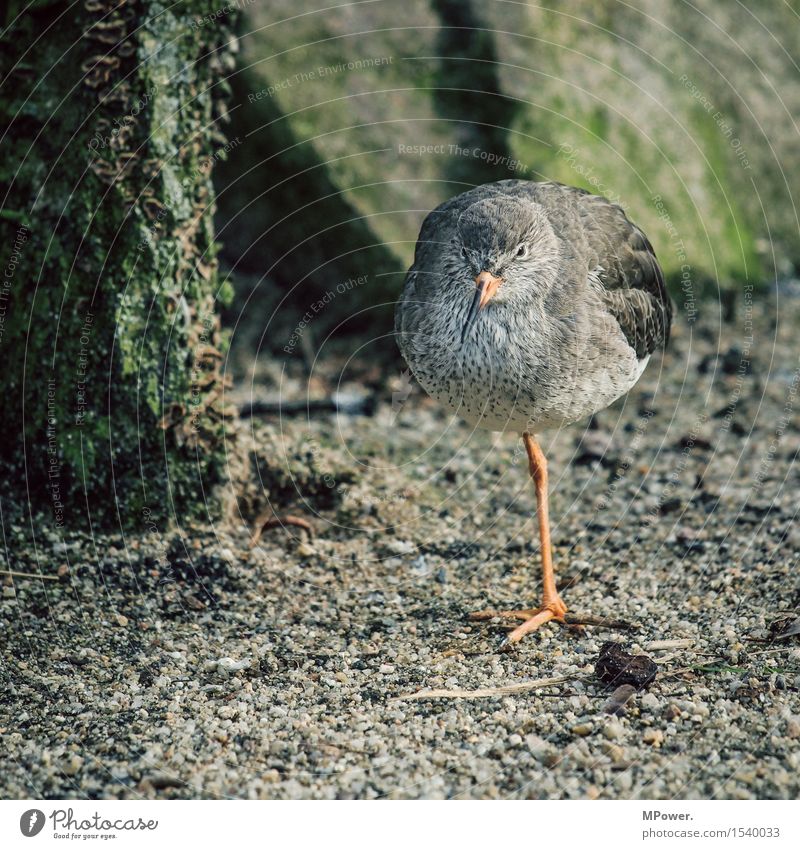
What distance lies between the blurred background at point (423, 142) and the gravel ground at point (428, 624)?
1.47 meters

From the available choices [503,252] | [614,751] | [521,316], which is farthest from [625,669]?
[503,252]

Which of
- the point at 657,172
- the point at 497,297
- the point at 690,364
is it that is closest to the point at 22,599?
the point at 497,297

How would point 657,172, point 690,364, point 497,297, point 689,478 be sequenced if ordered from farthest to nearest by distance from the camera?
point 657,172 → point 690,364 → point 689,478 → point 497,297

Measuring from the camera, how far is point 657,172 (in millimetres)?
10641

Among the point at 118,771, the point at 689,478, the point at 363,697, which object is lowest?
the point at 118,771

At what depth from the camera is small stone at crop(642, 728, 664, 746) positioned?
4.95m

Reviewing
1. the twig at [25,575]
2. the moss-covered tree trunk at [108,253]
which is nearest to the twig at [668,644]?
the moss-covered tree trunk at [108,253]

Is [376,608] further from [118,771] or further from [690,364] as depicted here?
[690,364]

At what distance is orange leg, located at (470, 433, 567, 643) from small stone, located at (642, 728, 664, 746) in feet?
3.77

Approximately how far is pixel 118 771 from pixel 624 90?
28.8ft

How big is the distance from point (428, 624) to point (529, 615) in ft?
2.10

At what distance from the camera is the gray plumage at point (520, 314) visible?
5996 mm

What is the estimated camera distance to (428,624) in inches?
247

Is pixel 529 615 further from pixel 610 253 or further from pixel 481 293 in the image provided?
pixel 610 253
